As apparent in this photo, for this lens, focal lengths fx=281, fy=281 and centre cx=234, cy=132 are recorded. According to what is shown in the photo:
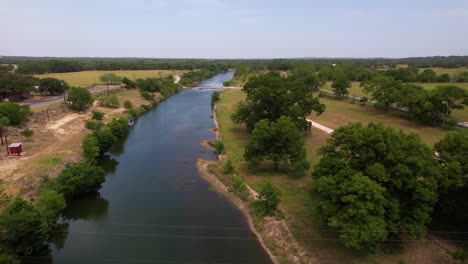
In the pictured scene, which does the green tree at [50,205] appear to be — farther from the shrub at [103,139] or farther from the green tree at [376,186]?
the green tree at [376,186]

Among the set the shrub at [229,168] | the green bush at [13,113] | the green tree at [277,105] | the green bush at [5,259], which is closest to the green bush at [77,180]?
the green bush at [5,259]

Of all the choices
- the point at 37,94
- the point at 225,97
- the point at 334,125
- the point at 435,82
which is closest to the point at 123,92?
the point at 37,94

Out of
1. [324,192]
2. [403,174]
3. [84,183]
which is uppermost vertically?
[403,174]

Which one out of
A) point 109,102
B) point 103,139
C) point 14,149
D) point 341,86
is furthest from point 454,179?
point 341,86

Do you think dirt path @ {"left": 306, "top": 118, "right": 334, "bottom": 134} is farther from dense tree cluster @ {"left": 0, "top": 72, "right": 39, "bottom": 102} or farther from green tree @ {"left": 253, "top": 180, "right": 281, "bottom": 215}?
dense tree cluster @ {"left": 0, "top": 72, "right": 39, "bottom": 102}

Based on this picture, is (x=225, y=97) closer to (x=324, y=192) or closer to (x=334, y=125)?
(x=334, y=125)

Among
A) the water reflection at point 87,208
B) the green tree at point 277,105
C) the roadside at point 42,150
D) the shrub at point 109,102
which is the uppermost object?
the green tree at point 277,105
